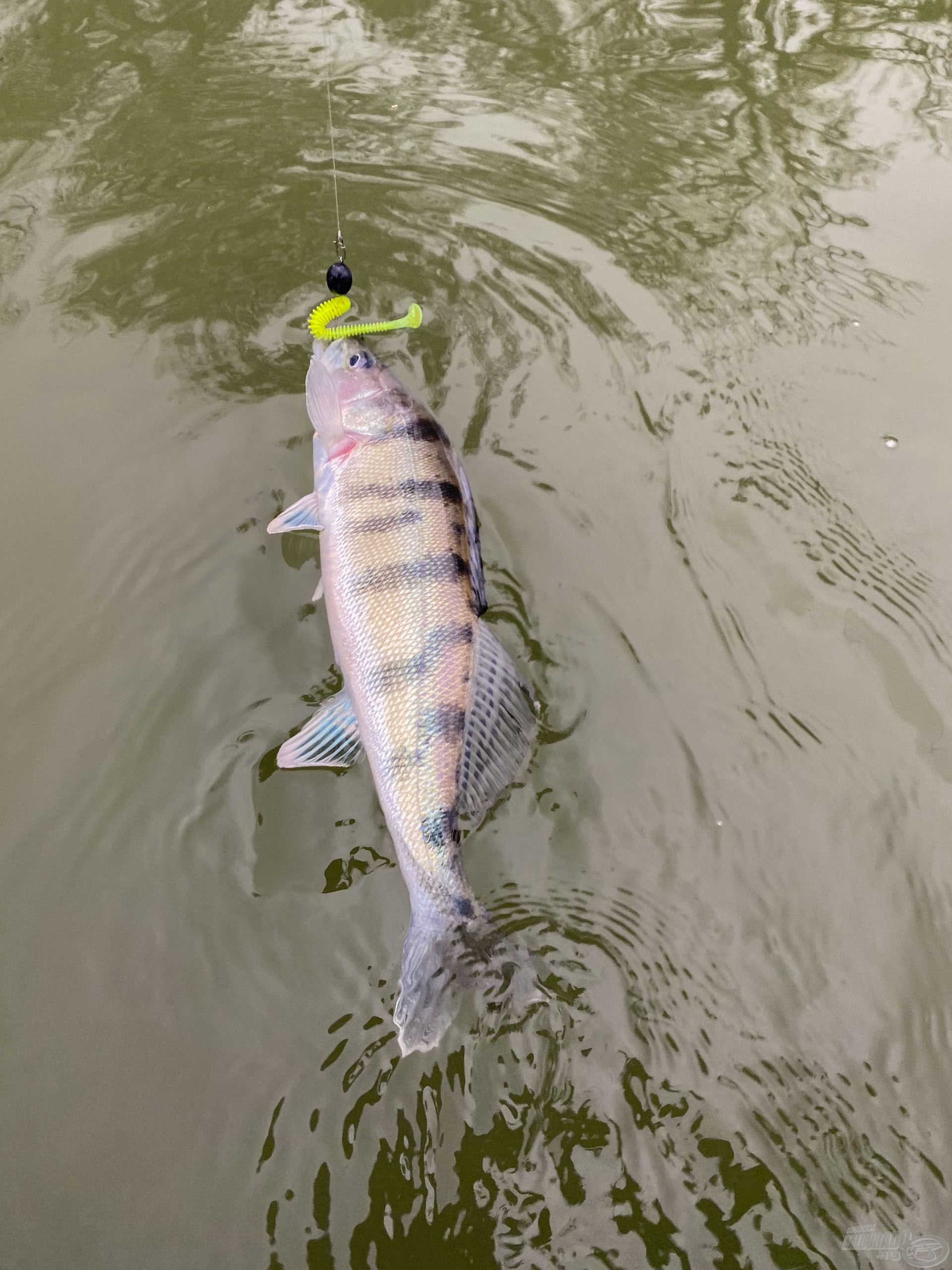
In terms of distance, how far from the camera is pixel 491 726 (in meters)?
2.69

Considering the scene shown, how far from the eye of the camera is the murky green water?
7.67 feet

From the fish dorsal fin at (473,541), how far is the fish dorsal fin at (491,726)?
11 centimetres

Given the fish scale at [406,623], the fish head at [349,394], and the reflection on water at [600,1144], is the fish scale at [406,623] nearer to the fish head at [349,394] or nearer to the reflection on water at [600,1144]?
the fish head at [349,394]

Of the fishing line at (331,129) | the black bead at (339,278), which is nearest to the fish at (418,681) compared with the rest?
the black bead at (339,278)

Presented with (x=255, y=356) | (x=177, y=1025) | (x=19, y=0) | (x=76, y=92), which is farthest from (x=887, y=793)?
(x=19, y=0)

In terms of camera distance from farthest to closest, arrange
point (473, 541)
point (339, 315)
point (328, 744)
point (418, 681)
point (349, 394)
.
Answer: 1. point (339, 315)
2. point (349, 394)
3. point (473, 541)
4. point (328, 744)
5. point (418, 681)

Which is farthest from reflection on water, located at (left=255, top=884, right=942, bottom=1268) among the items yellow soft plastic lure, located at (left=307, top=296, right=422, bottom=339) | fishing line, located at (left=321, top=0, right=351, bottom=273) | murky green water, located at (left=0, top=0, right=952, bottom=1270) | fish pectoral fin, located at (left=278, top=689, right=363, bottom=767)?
fishing line, located at (left=321, top=0, right=351, bottom=273)

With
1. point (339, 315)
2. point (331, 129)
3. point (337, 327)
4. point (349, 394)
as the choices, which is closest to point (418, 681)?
point (349, 394)

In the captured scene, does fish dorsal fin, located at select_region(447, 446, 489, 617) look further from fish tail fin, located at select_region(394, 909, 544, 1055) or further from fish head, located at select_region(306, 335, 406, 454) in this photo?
fish tail fin, located at select_region(394, 909, 544, 1055)

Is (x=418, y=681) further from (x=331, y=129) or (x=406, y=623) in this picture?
(x=331, y=129)

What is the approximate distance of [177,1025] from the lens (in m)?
2.53

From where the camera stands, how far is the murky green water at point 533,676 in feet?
7.67

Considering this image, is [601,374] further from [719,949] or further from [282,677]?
[719,949]

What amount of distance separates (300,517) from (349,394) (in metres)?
A: 0.54
